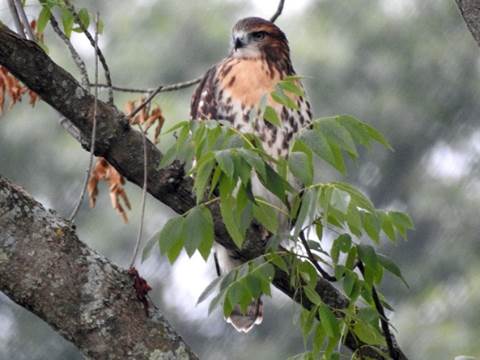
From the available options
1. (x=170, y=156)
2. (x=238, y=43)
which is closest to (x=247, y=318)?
(x=238, y=43)

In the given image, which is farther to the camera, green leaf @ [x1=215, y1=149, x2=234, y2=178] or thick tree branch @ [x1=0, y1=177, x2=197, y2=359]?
thick tree branch @ [x1=0, y1=177, x2=197, y2=359]

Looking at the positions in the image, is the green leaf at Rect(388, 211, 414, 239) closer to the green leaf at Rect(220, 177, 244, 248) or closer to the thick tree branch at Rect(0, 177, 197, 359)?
the green leaf at Rect(220, 177, 244, 248)

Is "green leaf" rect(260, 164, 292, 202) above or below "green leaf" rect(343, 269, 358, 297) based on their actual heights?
below

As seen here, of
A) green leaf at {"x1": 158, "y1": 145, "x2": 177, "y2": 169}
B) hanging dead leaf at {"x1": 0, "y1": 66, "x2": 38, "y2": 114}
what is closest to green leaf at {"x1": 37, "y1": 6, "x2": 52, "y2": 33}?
hanging dead leaf at {"x1": 0, "y1": 66, "x2": 38, "y2": 114}

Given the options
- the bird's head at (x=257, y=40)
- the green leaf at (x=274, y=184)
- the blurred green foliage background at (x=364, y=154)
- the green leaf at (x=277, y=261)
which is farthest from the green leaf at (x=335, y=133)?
the blurred green foliage background at (x=364, y=154)

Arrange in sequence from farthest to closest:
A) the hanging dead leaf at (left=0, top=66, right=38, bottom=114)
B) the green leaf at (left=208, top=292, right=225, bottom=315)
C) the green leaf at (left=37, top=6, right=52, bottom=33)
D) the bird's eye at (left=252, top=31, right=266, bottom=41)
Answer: the bird's eye at (left=252, top=31, right=266, bottom=41) < the hanging dead leaf at (left=0, top=66, right=38, bottom=114) < the green leaf at (left=37, top=6, right=52, bottom=33) < the green leaf at (left=208, top=292, right=225, bottom=315)

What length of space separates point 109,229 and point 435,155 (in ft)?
4.58

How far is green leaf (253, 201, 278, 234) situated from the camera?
205cm

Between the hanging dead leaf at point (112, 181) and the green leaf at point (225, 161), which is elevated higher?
the hanging dead leaf at point (112, 181)

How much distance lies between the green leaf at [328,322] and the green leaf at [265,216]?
15 centimetres

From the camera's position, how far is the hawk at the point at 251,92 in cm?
312

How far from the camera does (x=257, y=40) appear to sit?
3.48 meters

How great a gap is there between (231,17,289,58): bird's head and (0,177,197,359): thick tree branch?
1494 mm

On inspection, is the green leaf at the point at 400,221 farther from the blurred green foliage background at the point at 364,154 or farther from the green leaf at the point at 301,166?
the blurred green foliage background at the point at 364,154
